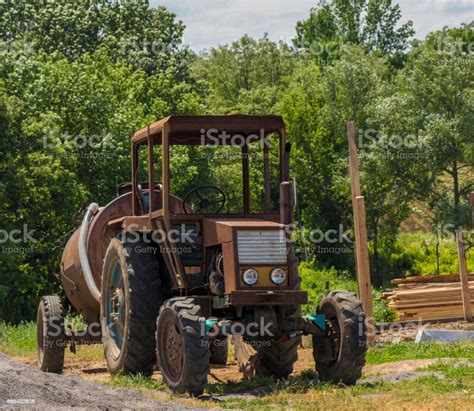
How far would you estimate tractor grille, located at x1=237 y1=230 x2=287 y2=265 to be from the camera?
12.7 metres

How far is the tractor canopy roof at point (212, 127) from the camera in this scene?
13500mm

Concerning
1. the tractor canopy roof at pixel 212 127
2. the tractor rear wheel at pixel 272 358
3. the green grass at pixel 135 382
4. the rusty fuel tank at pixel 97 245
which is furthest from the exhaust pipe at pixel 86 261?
the tractor rear wheel at pixel 272 358

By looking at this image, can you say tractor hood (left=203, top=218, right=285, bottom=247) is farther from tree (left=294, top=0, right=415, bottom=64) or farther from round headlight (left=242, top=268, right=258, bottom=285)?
tree (left=294, top=0, right=415, bottom=64)

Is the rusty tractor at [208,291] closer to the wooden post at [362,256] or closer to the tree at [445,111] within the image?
the wooden post at [362,256]

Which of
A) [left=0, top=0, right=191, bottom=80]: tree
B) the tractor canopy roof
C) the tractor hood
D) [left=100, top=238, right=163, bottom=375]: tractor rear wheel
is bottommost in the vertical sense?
[left=100, top=238, right=163, bottom=375]: tractor rear wheel

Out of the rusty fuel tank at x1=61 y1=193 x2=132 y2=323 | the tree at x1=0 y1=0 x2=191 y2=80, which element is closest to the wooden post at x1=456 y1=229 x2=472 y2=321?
the rusty fuel tank at x1=61 y1=193 x2=132 y2=323

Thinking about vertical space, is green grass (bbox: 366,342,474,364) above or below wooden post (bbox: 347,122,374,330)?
below

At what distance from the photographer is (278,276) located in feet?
42.1

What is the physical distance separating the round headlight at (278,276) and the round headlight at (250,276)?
21 cm

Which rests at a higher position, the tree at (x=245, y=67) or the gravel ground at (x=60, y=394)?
the tree at (x=245, y=67)

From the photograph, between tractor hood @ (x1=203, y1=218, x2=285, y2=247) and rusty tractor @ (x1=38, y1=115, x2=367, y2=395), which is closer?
rusty tractor @ (x1=38, y1=115, x2=367, y2=395)

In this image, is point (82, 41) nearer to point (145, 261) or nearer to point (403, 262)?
point (403, 262)

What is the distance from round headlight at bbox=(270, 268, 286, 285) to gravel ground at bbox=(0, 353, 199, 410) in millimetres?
2064

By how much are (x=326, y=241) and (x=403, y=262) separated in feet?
13.2
